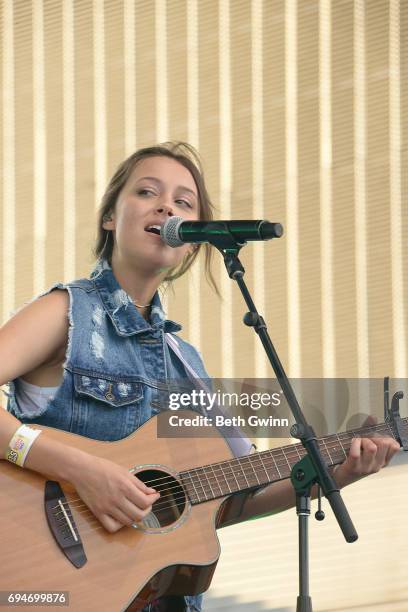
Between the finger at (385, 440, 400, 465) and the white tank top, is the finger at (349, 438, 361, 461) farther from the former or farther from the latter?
the white tank top

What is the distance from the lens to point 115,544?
4.69ft

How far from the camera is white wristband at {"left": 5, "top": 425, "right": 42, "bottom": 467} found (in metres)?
1.43

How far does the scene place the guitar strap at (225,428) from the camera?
163 centimetres

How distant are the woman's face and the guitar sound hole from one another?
14.9 inches

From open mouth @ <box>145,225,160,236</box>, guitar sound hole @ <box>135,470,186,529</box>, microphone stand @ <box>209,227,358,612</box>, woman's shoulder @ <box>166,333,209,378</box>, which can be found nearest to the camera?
microphone stand @ <box>209,227,358,612</box>

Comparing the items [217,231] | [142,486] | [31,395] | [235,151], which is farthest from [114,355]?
[235,151]

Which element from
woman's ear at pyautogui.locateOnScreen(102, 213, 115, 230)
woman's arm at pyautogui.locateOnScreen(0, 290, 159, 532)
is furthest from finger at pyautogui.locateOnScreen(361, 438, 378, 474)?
woman's ear at pyautogui.locateOnScreen(102, 213, 115, 230)

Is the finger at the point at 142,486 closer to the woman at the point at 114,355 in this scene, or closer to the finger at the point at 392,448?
the woman at the point at 114,355

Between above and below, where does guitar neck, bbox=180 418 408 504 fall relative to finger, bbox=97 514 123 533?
above

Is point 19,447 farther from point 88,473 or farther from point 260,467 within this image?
point 260,467

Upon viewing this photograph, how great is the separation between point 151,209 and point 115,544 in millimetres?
592

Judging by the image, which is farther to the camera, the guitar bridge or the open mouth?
the open mouth

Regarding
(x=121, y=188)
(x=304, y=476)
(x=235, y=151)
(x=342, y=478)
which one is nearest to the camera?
(x=304, y=476)

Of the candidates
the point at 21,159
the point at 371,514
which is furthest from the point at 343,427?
the point at 21,159
